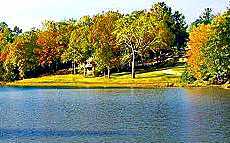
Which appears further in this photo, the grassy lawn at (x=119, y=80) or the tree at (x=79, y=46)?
the tree at (x=79, y=46)

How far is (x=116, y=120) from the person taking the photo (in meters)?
45.0

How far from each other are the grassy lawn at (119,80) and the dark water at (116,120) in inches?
1328

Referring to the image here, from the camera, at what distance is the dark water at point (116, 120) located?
36219 mm

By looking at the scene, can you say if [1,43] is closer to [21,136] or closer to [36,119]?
[36,119]

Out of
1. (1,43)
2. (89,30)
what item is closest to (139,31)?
(89,30)

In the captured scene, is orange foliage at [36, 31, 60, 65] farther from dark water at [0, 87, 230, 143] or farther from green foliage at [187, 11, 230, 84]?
dark water at [0, 87, 230, 143]

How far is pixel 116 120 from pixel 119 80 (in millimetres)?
62177

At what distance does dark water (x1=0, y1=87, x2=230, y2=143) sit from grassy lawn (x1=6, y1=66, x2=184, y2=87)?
111 ft

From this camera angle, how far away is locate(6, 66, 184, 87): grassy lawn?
Result: 9981cm

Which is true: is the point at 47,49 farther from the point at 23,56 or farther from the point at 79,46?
the point at 79,46

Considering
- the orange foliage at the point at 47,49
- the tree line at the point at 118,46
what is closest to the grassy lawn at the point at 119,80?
the tree line at the point at 118,46

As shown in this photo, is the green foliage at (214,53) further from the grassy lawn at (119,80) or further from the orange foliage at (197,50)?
the grassy lawn at (119,80)

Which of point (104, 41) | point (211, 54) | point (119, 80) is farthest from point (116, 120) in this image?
point (104, 41)

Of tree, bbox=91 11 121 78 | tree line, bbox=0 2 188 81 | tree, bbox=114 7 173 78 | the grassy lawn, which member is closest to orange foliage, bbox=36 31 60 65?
tree line, bbox=0 2 188 81
